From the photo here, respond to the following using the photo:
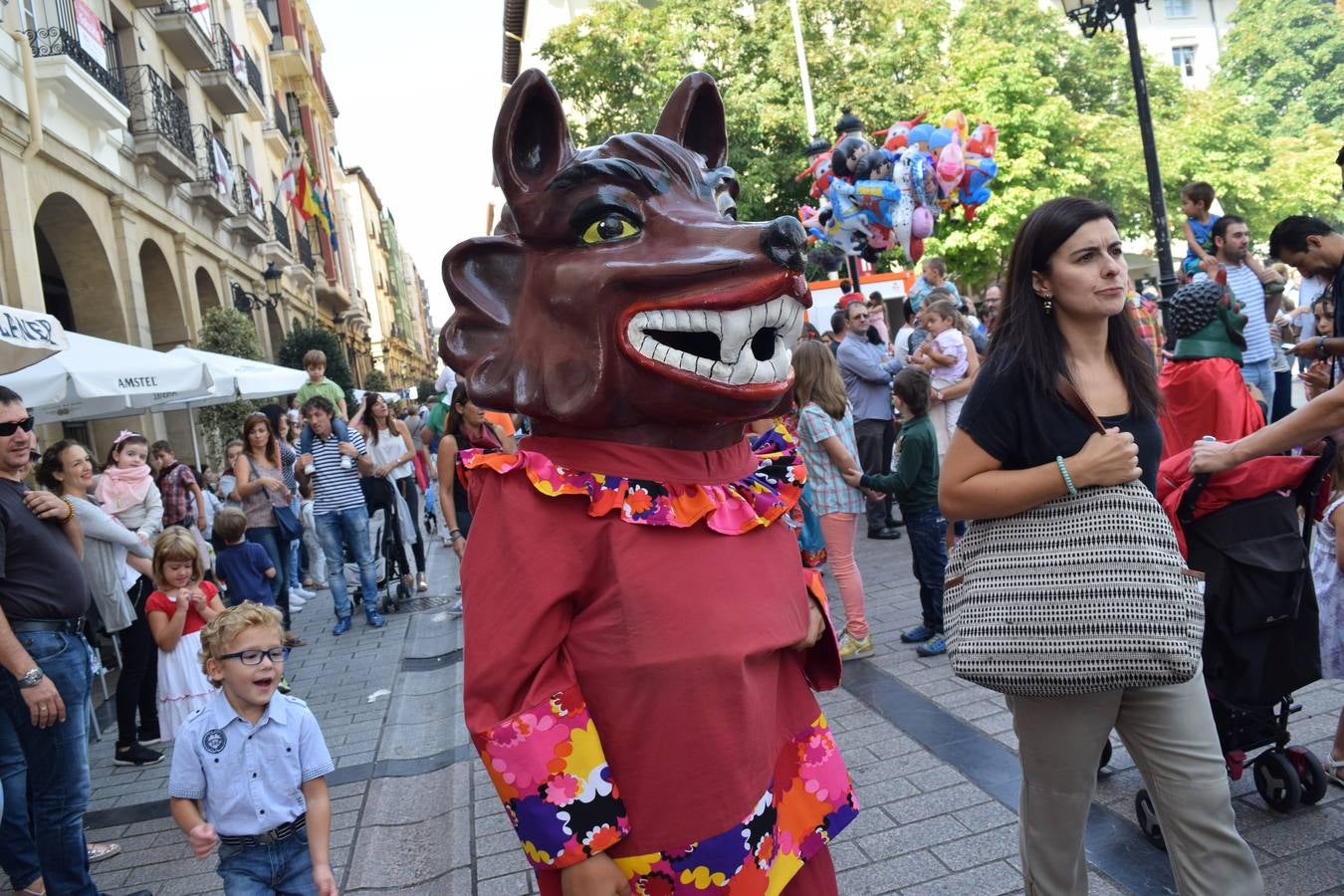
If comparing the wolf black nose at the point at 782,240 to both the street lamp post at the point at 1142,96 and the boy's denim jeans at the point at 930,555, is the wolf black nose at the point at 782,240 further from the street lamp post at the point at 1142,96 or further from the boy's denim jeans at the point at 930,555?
the street lamp post at the point at 1142,96

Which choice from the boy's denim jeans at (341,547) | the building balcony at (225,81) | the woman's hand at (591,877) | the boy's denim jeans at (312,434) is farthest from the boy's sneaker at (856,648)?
the building balcony at (225,81)

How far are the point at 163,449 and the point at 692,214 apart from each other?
25.9 ft

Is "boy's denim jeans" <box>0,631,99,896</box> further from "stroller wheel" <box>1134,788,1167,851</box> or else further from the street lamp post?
the street lamp post

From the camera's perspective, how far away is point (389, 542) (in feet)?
30.1

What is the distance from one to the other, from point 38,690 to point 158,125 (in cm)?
1502

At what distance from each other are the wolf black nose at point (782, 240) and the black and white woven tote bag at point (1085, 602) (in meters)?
0.80

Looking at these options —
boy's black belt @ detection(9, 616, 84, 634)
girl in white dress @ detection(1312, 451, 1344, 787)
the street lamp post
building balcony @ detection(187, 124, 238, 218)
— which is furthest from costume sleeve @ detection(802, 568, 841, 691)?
building balcony @ detection(187, 124, 238, 218)

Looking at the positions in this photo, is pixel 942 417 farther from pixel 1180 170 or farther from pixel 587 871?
pixel 1180 170

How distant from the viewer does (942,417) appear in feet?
23.2

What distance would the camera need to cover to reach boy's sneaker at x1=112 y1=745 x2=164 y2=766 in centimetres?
532

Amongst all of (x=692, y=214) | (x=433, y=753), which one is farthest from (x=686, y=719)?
(x=433, y=753)

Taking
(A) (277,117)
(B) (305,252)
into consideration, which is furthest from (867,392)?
(A) (277,117)

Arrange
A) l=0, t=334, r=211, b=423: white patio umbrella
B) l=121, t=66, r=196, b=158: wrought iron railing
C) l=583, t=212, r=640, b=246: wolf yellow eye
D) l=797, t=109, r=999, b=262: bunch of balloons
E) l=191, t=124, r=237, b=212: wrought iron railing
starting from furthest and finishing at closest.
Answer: l=191, t=124, r=237, b=212: wrought iron railing
l=121, t=66, r=196, b=158: wrought iron railing
l=797, t=109, r=999, b=262: bunch of balloons
l=0, t=334, r=211, b=423: white patio umbrella
l=583, t=212, r=640, b=246: wolf yellow eye

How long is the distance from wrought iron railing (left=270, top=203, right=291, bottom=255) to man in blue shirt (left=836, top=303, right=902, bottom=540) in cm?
2158
